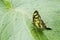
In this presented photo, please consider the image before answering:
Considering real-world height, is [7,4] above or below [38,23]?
above

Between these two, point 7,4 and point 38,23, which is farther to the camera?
point 7,4

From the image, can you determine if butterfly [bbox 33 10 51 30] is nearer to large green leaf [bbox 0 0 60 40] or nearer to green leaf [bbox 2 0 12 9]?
large green leaf [bbox 0 0 60 40]

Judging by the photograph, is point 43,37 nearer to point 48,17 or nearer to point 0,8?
point 48,17

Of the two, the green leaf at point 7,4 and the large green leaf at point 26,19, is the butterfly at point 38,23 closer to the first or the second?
the large green leaf at point 26,19

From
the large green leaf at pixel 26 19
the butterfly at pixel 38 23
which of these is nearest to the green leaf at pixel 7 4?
the large green leaf at pixel 26 19

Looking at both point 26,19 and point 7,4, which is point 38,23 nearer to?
point 26,19

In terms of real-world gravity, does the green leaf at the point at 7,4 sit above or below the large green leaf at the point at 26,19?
above

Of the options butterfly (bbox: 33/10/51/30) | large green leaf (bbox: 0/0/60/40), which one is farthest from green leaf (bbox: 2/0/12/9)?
butterfly (bbox: 33/10/51/30)

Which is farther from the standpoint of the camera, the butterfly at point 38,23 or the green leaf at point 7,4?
the green leaf at point 7,4

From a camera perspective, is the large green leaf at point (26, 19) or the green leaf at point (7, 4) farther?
the green leaf at point (7, 4)

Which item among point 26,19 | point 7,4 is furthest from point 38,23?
point 7,4
